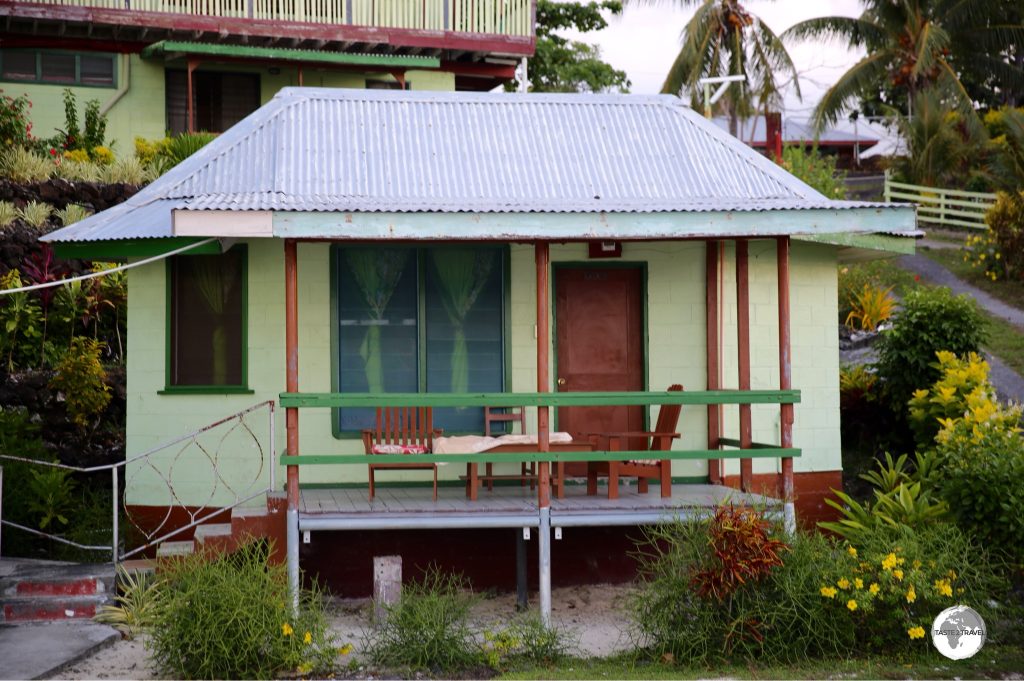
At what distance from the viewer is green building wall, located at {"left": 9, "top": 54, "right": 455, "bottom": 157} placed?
74.9 ft

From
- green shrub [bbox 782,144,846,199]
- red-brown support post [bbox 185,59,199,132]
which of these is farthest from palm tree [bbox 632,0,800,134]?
red-brown support post [bbox 185,59,199,132]

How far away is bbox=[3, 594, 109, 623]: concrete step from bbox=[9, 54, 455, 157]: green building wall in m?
13.3

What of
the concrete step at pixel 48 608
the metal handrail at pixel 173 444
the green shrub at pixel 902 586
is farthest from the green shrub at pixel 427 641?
the concrete step at pixel 48 608

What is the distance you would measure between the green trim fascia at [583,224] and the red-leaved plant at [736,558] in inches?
101

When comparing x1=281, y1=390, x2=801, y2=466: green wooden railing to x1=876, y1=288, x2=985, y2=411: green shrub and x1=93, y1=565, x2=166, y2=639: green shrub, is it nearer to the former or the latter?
x1=93, y1=565, x2=166, y2=639: green shrub

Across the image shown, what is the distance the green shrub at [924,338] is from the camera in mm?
14789

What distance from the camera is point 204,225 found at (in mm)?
9688

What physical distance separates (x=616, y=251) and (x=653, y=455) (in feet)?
8.49

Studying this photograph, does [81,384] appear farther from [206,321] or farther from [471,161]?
[471,161]

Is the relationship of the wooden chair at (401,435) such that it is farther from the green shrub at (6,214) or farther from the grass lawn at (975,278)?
the grass lawn at (975,278)

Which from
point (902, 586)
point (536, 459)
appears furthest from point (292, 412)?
point (902, 586)

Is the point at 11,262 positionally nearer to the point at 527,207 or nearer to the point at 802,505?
the point at 527,207

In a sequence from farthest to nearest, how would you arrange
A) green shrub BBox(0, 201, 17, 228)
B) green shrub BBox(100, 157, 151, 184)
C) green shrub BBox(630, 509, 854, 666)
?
green shrub BBox(100, 157, 151, 184), green shrub BBox(0, 201, 17, 228), green shrub BBox(630, 509, 854, 666)

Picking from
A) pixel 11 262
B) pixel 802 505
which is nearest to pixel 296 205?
pixel 802 505
